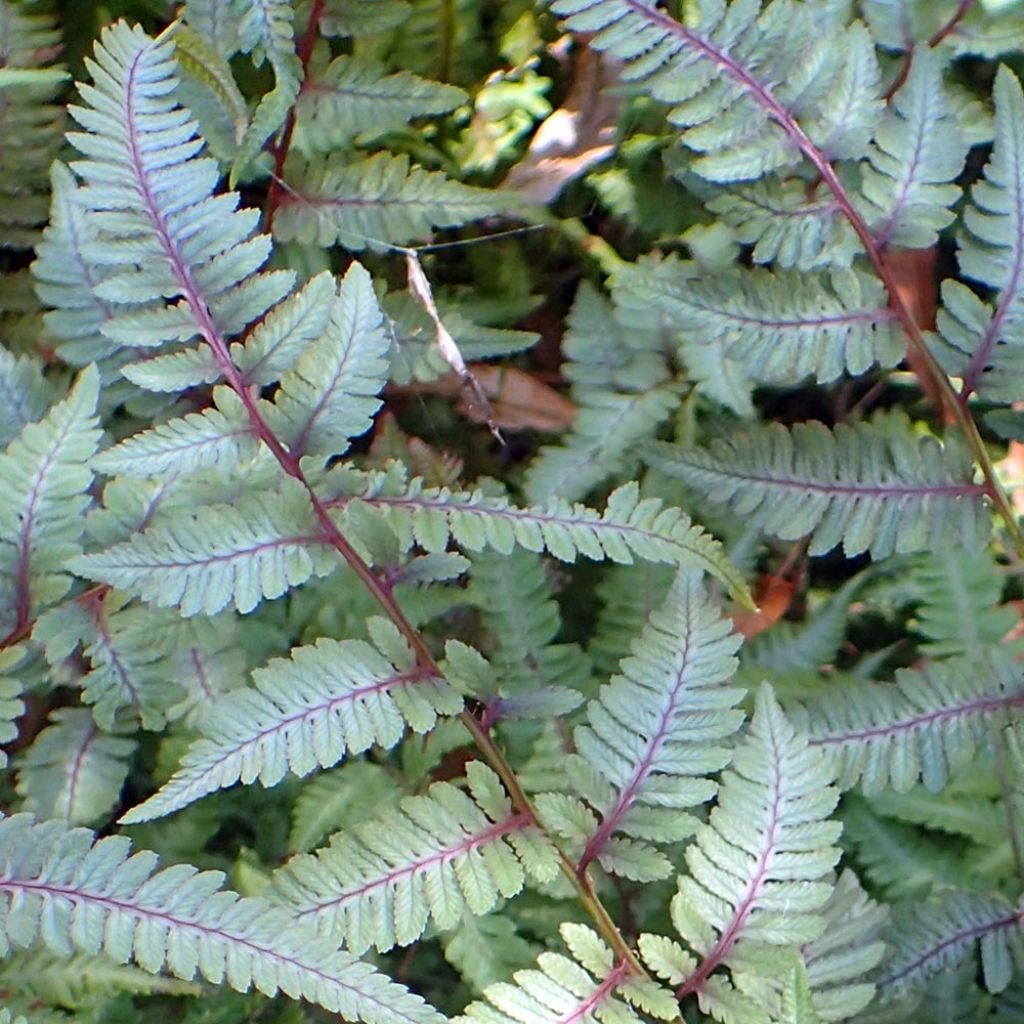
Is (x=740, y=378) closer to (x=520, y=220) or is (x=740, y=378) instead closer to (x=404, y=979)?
(x=520, y=220)

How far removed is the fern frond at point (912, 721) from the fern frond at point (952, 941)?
196 millimetres

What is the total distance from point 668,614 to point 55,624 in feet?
2.28

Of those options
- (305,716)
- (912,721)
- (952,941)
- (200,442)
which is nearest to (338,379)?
(200,442)

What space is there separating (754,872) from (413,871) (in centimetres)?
36

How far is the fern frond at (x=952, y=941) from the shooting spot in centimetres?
132

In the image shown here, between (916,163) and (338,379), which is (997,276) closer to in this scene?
(916,163)

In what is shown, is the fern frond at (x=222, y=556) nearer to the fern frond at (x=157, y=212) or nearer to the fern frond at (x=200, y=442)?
the fern frond at (x=200, y=442)

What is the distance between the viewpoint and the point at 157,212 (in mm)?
1076

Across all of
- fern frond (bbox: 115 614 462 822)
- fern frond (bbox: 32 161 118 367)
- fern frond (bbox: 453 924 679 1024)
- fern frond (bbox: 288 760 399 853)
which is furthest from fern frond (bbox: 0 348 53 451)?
fern frond (bbox: 453 924 679 1024)

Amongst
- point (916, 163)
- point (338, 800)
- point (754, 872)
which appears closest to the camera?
point (754, 872)

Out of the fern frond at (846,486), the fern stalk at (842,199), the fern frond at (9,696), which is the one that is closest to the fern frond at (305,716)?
the fern frond at (9,696)

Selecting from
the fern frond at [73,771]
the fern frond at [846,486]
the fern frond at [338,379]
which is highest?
the fern frond at [338,379]

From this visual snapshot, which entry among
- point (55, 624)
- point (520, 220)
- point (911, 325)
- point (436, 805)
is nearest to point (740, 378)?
point (911, 325)

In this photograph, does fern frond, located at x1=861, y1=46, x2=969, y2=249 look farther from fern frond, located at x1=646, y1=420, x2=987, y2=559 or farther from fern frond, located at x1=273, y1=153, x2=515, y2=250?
fern frond, located at x1=273, y1=153, x2=515, y2=250
